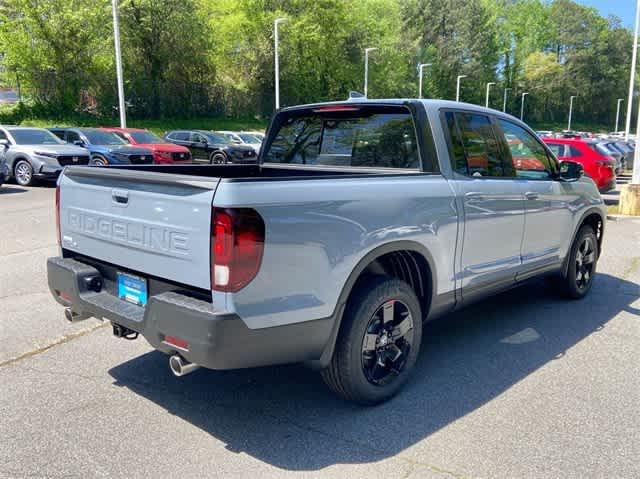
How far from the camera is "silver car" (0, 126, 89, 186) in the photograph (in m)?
15.5

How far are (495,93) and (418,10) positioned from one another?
17.5 m

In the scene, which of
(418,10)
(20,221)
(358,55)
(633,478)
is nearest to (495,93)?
(418,10)

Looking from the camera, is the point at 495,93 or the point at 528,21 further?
the point at 528,21

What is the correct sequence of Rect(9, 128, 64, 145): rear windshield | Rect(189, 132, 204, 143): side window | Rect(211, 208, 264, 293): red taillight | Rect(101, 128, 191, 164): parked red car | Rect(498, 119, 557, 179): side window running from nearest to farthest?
1. Rect(211, 208, 264, 293): red taillight
2. Rect(498, 119, 557, 179): side window
3. Rect(9, 128, 64, 145): rear windshield
4. Rect(101, 128, 191, 164): parked red car
5. Rect(189, 132, 204, 143): side window

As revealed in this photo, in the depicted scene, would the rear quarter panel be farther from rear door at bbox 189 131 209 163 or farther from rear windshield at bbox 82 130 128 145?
rear door at bbox 189 131 209 163

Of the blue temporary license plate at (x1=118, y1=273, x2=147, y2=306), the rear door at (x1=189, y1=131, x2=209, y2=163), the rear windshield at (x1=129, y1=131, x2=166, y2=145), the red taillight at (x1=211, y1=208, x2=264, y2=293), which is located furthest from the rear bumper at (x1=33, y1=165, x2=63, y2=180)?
the red taillight at (x1=211, y1=208, x2=264, y2=293)

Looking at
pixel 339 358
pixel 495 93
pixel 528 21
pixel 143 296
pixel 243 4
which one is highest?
pixel 528 21

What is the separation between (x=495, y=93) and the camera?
8238cm

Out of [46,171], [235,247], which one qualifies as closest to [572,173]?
[235,247]

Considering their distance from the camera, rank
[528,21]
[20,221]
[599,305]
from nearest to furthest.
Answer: [599,305]
[20,221]
[528,21]

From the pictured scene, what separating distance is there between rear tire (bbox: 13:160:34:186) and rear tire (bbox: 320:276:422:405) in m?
14.6

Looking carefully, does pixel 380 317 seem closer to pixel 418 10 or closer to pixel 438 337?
pixel 438 337

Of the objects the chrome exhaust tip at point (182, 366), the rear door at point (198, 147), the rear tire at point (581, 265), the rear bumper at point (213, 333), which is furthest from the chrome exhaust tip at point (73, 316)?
the rear door at point (198, 147)

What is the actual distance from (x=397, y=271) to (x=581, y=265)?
Answer: 294 centimetres
